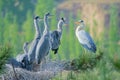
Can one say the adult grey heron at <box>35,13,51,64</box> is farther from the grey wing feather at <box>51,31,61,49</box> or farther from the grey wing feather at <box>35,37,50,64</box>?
the grey wing feather at <box>51,31,61,49</box>

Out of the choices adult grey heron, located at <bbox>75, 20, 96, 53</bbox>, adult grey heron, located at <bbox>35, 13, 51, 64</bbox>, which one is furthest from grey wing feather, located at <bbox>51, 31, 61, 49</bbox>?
adult grey heron, located at <bbox>35, 13, 51, 64</bbox>

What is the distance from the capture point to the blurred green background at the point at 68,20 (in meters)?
40.8

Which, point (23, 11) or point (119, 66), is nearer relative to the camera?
point (119, 66)

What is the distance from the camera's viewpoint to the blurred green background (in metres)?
40.8

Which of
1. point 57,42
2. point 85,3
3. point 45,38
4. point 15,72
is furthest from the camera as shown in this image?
point 85,3

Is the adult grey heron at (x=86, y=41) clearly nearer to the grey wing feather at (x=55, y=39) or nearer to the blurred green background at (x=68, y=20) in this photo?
the grey wing feather at (x=55, y=39)

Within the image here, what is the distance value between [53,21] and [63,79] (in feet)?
106

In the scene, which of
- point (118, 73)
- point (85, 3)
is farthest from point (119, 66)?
point (85, 3)

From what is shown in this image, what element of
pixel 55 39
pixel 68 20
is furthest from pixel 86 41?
pixel 68 20

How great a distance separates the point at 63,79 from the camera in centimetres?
1099

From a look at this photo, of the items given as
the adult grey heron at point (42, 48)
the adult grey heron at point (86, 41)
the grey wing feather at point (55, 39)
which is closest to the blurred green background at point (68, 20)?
the adult grey heron at point (86, 41)

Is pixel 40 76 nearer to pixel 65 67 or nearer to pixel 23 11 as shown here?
pixel 65 67

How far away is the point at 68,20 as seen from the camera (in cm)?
4697

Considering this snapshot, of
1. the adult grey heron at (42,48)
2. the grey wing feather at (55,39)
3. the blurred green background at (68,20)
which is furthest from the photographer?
the blurred green background at (68,20)
